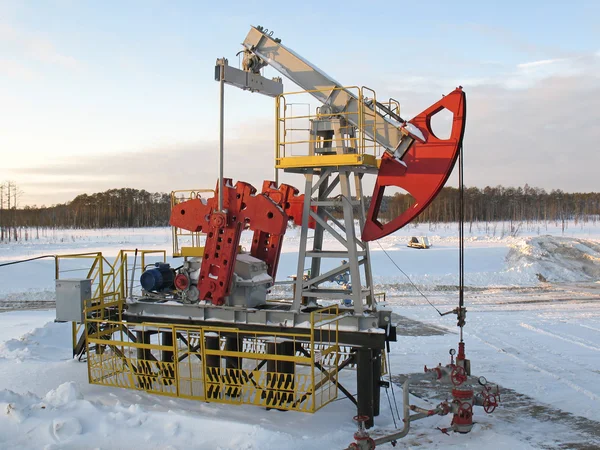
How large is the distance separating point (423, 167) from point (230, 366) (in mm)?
4331

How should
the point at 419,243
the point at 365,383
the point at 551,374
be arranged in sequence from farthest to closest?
the point at 419,243 → the point at 551,374 → the point at 365,383

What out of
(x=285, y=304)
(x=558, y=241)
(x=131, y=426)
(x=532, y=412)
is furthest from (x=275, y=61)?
(x=558, y=241)

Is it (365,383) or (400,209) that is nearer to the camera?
(365,383)

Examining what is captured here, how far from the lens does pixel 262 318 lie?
8156mm

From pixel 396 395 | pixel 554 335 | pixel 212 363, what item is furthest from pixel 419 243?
pixel 212 363

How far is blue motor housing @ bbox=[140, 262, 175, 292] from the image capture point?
913cm

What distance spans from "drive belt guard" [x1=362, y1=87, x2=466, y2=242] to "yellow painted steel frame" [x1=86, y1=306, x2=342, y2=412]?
63.0 inches

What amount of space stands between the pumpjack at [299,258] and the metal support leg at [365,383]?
0.01m

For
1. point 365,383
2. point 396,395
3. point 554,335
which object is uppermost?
point 365,383

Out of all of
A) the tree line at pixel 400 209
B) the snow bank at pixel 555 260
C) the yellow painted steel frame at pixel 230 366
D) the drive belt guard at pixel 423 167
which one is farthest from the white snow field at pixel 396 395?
the tree line at pixel 400 209

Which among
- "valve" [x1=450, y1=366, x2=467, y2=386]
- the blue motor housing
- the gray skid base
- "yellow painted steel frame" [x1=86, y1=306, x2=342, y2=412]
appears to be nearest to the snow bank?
"valve" [x1=450, y1=366, x2=467, y2=386]

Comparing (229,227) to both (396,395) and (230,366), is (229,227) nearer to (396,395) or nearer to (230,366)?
(230,366)

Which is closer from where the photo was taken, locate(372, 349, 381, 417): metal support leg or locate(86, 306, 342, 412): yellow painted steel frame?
locate(86, 306, 342, 412): yellow painted steel frame

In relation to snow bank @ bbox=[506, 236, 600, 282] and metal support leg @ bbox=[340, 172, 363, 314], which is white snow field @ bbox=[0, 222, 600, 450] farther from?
snow bank @ bbox=[506, 236, 600, 282]
